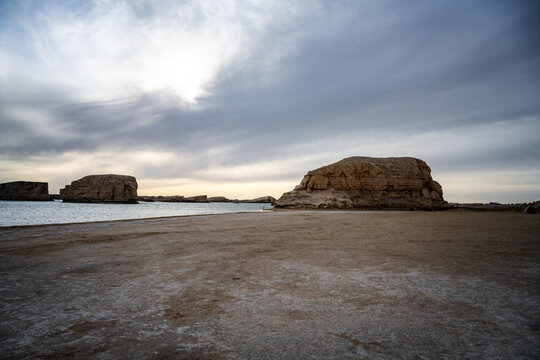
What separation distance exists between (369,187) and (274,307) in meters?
43.8

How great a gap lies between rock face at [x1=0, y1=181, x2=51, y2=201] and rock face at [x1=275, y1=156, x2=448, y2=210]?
4665 inches

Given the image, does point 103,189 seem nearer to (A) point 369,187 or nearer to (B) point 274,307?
(A) point 369,187

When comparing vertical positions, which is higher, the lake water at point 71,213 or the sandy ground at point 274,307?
the sandy ground at point 274,307

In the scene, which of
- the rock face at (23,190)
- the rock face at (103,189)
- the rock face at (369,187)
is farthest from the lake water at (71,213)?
the rock face at (23,190)

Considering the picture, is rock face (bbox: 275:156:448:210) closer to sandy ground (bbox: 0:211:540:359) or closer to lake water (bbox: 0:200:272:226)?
lake water (bbox: 0:200:272:226)

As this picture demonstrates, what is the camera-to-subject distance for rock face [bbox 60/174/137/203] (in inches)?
3757

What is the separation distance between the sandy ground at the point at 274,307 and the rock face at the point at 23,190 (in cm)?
13975

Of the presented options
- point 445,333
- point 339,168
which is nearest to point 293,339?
point 445,333

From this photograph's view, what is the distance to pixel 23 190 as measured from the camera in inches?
4279

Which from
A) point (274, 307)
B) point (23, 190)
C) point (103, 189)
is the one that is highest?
point (103, 189)

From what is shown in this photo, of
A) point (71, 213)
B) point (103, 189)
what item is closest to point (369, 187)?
point (71, 213)

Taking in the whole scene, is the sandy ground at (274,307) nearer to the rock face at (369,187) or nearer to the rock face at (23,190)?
the rock face at (369,187)

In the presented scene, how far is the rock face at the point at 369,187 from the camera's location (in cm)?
4109

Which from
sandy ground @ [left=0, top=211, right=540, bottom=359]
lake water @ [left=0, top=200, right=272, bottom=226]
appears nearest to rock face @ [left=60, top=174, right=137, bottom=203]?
lake water @ [left=0, top=200, right=272, bottom=226]
